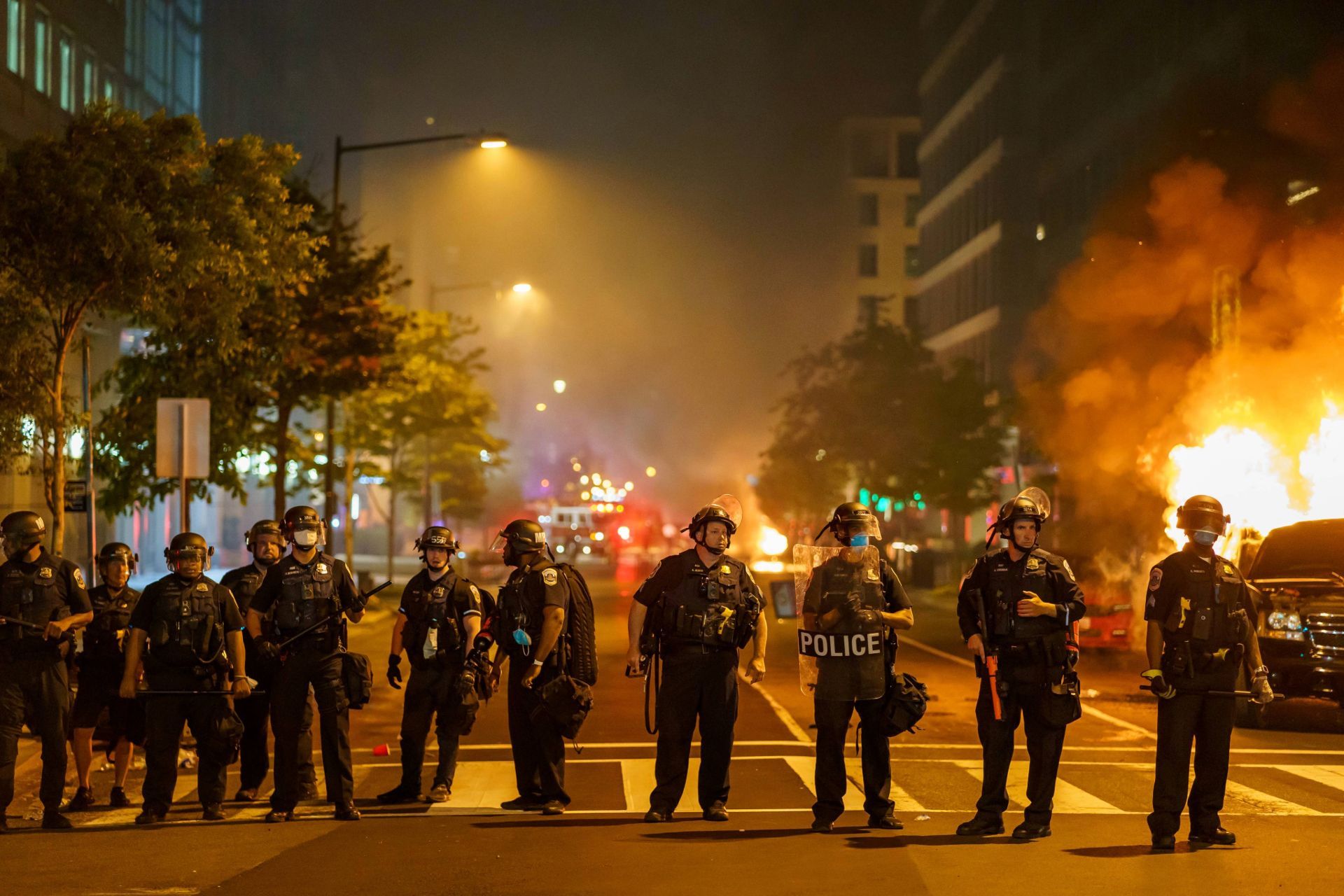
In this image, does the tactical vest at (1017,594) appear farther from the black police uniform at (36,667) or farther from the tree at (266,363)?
the tree at (266,363)

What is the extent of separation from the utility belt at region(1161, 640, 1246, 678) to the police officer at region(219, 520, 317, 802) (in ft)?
17.2

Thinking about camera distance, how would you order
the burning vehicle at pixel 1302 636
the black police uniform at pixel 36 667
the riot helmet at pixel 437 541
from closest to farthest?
the black police uniform at pixel 36 667 → the riot helmet at pixel 437 541 → the burning vehicle at pixel 1302 636

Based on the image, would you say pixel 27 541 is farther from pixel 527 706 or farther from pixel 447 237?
pixel 447 237

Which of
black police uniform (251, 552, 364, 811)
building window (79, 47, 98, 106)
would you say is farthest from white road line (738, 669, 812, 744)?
building window (79, 47, 98, 106)

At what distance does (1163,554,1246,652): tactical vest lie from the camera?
→ 8.52 metres

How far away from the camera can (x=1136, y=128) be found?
46.5m

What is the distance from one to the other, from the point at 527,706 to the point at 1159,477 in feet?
92.0

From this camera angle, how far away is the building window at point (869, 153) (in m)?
106

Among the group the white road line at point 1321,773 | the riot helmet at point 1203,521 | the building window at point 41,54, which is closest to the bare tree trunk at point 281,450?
the building window at point 41,54

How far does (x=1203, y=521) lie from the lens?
28.5ft

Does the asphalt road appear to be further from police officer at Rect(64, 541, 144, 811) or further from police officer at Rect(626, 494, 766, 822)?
police officer at Rect(64, 541, 144, 811)

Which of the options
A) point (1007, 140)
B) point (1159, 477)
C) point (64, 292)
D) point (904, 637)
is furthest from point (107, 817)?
point (1007, 140)

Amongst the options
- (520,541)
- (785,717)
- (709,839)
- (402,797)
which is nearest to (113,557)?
(402,797)

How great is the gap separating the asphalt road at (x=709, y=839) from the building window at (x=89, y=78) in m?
20.8
